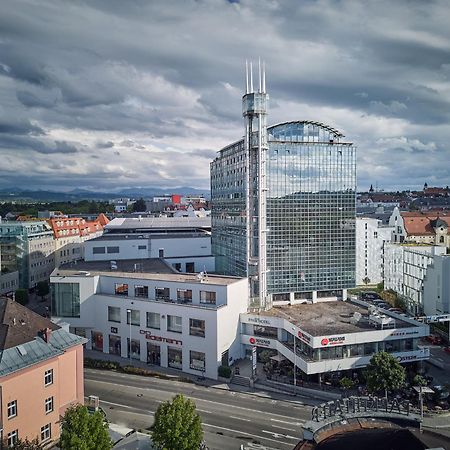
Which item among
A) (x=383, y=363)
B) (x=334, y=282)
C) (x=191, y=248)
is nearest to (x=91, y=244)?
(x=191, y=248)

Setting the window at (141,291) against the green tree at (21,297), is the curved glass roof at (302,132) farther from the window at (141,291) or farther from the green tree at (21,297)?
the green tree at (21,297)

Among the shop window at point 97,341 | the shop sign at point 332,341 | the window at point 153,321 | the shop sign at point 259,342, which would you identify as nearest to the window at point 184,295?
the window at point 153,321

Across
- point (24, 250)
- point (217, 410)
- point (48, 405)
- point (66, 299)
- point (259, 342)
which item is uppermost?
point (24, 250)

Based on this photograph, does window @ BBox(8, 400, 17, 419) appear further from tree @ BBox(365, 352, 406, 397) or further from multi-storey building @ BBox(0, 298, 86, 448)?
tree @ BBox(365, 352, 406, 397)

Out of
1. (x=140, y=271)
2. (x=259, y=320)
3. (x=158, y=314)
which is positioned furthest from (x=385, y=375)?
(x=140, y=271)

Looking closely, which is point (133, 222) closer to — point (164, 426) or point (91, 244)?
point (91, 244)

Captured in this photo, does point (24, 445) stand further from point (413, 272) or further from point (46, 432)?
point (413, 272)
